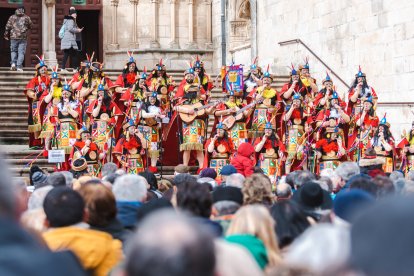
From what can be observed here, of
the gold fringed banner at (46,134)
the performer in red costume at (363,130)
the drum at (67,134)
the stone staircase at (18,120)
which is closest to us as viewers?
the performer in red costume at (363,130)

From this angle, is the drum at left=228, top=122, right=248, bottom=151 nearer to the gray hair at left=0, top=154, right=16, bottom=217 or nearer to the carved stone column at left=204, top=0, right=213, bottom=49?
the carved stone column at left=204, top=0, right=213, bottom=49

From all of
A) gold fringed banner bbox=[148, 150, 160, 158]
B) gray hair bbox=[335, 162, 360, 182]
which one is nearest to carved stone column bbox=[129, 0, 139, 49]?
gold fringed banner bbox=[148, 150, 160, 158]

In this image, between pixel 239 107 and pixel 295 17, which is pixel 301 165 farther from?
pixel 295 17

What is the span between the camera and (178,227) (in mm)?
2486

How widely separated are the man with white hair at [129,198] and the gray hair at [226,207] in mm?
487

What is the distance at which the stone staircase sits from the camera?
18.7m

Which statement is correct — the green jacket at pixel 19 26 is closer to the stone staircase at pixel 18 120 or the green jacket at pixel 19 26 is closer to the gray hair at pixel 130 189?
the stone staircase at pixel 18 120

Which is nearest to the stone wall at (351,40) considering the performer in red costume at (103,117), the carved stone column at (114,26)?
the carved stone column at (114,26)

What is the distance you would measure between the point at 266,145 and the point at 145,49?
11749 mm

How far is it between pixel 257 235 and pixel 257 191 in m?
2.05

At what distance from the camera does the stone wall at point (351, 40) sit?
20.7m

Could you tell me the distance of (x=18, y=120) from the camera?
72.1 ft

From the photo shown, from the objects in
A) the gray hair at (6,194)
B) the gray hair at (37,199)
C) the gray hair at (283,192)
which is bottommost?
the gray hair at (283,192)

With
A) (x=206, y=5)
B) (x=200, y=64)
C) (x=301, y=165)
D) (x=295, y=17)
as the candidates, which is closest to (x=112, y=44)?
(x=206, y=5)
